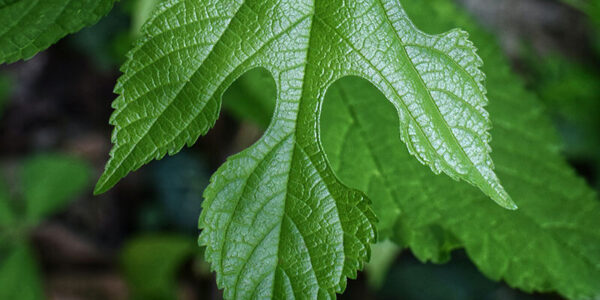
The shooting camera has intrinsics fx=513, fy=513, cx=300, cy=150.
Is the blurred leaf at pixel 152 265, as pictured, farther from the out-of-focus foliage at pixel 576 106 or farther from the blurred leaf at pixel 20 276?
the out-of-focus foliage at pixel 576 106

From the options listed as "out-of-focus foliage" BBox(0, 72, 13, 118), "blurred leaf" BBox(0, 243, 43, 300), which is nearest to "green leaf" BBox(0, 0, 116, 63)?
"blurred leaf" BBox(0, 243, 43, 300)

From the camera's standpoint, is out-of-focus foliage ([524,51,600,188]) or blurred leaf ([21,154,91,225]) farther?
blurred leaf ([21,154,91,225])

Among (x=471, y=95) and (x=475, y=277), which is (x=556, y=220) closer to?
(x=471, y=95)

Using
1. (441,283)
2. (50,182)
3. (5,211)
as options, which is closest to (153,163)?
(50,182)

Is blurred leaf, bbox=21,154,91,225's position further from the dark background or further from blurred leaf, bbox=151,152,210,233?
blurred leaf, bbox=151,152,210,233

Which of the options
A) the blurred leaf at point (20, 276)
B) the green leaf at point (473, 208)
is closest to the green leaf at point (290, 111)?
the green leaf at point (473, 208)

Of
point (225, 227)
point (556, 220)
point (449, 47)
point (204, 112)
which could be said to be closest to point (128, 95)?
point (204, 112)

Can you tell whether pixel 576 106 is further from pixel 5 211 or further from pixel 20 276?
pixel 5 211

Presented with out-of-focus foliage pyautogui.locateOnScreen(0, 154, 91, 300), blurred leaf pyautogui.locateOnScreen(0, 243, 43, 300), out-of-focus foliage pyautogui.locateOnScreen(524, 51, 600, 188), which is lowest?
out-of-focus foliage pyautogui.locateOnScreen(524, 51, 600, 188)
